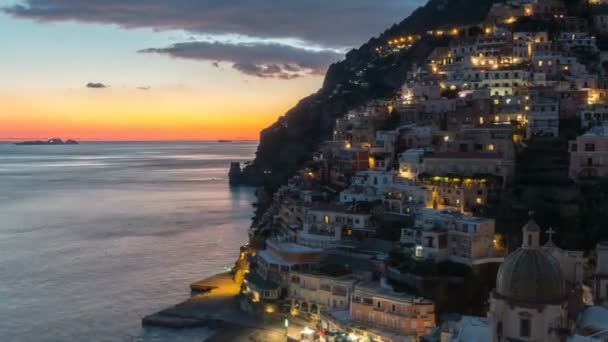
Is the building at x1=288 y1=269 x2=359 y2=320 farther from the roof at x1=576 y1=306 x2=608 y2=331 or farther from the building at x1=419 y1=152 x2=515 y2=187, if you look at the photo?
the roof at x1=576 y1=306 x2=608 y2=331

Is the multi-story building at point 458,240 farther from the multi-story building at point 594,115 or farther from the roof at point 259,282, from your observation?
the multi-story building at point 594,115

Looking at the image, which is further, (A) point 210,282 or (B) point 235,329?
(A) point 210,282

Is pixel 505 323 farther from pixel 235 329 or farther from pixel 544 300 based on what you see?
pixel 235 329

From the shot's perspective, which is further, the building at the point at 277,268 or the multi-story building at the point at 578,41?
the multi-story building at the point at 578,41

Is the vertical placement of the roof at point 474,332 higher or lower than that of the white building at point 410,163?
lower

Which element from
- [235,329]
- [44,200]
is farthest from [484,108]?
[44,200]

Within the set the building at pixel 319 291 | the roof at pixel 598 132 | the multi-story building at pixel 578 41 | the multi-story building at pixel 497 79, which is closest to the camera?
the building at pixel 319 291

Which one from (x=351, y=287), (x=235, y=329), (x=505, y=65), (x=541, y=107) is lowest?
(x=235, y=329)

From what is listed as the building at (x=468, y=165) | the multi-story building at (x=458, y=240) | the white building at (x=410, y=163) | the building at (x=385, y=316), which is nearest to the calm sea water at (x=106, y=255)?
the building at (x=385, y=316)
